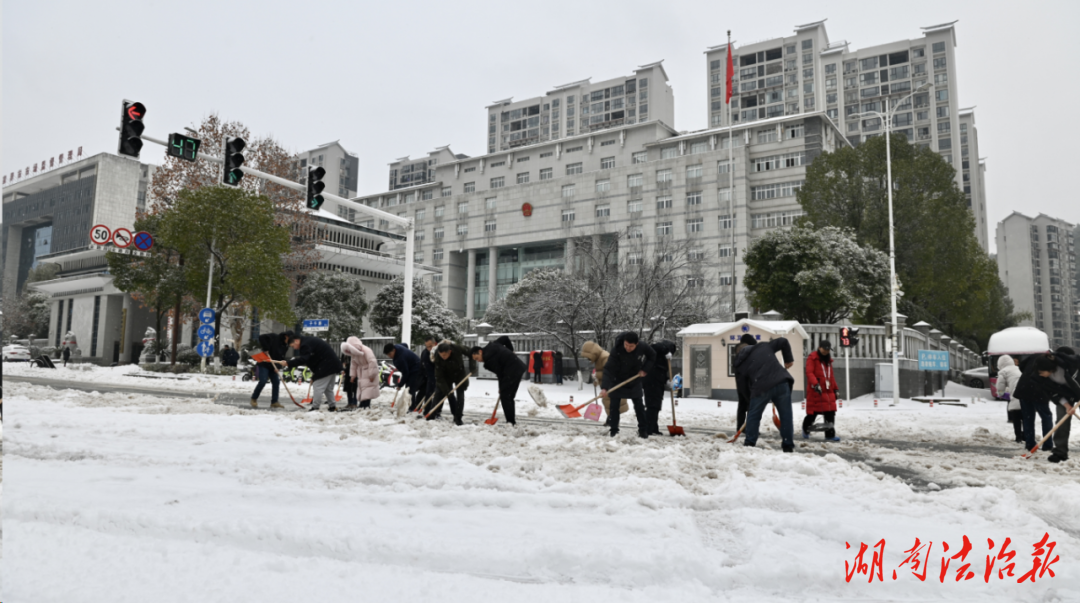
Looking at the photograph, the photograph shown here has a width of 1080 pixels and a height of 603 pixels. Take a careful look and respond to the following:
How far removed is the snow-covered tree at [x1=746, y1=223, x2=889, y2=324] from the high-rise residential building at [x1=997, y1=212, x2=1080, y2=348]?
241 feet

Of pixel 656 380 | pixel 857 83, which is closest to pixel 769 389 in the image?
pixel 656 380

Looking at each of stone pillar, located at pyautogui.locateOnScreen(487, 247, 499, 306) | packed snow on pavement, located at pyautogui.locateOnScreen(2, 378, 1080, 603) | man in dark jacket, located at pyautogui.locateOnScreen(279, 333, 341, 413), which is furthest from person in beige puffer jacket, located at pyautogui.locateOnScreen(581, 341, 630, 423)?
stone pillar, located at pyautogui.locateOnScreen(487, 247, 499, 306)

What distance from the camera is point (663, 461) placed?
23.4 ft

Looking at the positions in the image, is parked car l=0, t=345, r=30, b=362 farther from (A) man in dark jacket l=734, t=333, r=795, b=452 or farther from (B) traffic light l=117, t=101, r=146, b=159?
(A) man in dark jacket l=734, t=333, r=795, b=452

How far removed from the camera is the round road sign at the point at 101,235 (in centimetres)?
3616

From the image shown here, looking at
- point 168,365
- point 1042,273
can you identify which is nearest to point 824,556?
point 168,365

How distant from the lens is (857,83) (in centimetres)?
7925

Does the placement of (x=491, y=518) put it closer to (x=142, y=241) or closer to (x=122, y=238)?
(x=142, y=241)

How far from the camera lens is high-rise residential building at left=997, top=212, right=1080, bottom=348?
88812 mm

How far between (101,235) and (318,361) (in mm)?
31608

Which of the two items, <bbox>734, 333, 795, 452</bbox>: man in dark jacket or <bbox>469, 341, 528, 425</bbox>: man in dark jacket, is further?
<bbox>469, 341, 528, 425</bbox>: man in dark jacket

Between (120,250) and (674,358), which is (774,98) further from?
(120,250)

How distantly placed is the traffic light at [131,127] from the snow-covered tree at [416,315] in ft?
95.0

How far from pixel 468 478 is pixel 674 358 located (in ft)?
67.9
